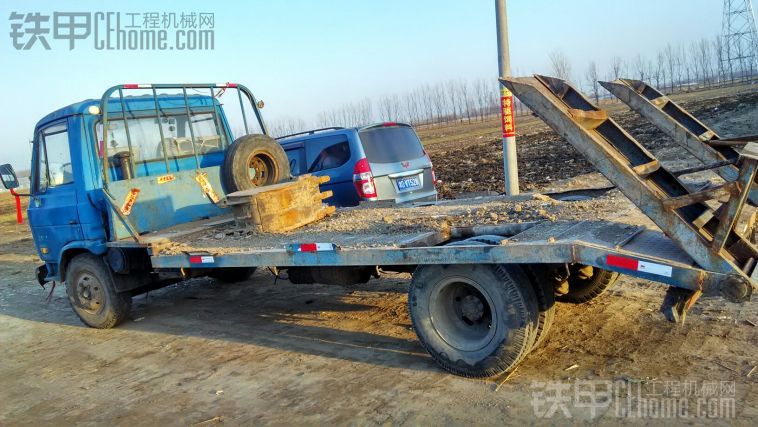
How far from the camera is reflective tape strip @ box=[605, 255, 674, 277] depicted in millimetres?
3398

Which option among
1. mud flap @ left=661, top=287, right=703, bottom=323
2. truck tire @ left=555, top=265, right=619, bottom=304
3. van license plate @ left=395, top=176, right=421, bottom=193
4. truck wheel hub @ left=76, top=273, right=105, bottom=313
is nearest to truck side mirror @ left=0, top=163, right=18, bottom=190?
truck wheel hub @ left=76, top=273, right=105, bottom=313

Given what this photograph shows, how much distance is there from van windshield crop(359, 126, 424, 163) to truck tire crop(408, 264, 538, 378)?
419 cm

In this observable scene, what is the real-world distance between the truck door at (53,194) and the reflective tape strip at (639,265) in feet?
19.3

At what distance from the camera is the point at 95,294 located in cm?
691

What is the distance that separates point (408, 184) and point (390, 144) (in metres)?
0.68

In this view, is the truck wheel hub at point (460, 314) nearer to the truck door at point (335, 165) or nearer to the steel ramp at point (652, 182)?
the steel ramp at point (652, 182)

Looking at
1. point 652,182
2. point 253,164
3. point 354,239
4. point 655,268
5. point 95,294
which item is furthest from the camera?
point 253,164

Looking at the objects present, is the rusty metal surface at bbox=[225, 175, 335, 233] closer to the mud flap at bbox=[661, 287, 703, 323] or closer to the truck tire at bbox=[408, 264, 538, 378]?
the truck tire at bbox=[408, 264, 538, 378]

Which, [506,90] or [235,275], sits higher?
[506,90]

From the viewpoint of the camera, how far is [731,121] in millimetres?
20703

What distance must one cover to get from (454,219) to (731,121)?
1992 cm

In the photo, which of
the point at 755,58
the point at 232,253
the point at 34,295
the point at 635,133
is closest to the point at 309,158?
the point at 232,253

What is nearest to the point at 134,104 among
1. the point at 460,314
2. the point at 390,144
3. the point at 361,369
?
the point at 390,144

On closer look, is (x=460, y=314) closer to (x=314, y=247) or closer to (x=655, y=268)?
(x=314, y=247)
